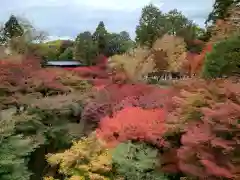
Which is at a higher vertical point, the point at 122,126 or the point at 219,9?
the point at 219,9

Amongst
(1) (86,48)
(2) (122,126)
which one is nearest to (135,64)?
(1) (86,48)

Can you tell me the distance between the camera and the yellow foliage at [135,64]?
28.6 meters

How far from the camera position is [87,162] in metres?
11.0

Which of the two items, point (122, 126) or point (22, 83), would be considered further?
point (22, 83)

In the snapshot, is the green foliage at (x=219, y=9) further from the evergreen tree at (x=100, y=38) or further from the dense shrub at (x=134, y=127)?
the dense shrub at (x=134, y=127)

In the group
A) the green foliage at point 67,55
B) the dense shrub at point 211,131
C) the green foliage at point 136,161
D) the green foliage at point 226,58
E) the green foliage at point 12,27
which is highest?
the green foliage at point 12,27

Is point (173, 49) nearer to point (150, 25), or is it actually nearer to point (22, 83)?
point (150, 25)

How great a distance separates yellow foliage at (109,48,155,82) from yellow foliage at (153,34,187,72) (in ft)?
4.44

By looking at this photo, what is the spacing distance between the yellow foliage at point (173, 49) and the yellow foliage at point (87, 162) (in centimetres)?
2162

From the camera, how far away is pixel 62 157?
11320 mm

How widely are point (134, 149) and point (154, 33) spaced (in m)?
28.8

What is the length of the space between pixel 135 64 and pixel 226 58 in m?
15.1

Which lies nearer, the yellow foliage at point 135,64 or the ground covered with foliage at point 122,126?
the ground covered with foliage at point 122,126

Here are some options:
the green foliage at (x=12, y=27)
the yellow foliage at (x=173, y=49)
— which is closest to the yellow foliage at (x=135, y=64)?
the yellow foliage at (x=173, y=49)
